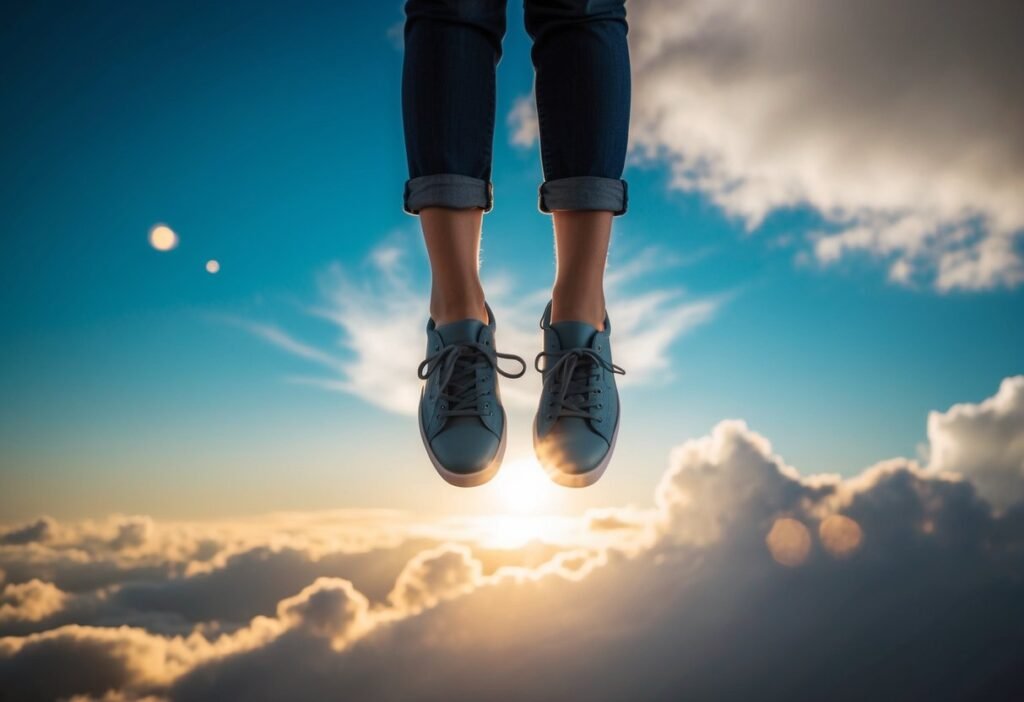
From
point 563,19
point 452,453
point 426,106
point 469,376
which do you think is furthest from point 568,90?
point 452,453

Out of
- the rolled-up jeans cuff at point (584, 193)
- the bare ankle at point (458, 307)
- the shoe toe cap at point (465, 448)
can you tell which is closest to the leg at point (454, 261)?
the bare ankle at point (458, 307)

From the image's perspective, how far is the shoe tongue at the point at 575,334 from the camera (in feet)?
8.42

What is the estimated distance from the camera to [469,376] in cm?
250

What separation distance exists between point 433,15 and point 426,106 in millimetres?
268

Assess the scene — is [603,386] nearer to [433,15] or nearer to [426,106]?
[426,106]

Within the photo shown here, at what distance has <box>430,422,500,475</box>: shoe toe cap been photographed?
7.72ft

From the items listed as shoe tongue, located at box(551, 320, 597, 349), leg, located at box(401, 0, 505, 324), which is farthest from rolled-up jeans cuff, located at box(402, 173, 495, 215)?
shoe tongue, located at box(551, 320, 597, 349)

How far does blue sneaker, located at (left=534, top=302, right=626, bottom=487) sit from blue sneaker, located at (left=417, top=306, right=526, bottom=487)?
0.13 metres

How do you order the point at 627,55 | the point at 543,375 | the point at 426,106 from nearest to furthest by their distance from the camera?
1. the point at 426,106
2. the point at 627,55
3. the point at 543,375

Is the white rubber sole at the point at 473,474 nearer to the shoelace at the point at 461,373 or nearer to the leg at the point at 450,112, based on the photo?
the shoelace at the point at 461,373

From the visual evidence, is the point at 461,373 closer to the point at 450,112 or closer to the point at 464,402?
the point at 464,402

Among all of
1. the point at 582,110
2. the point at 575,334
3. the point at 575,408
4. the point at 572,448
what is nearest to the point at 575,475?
the point at 572,448

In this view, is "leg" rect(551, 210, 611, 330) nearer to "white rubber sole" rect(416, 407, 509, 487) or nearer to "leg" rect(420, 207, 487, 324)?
"leg" rect(420, 207, 487, 324)

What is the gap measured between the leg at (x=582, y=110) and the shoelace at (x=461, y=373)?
18.0 inches
